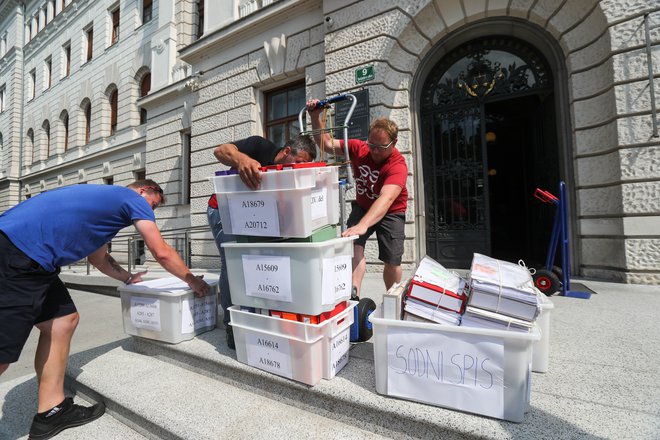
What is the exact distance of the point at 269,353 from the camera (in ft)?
5.84

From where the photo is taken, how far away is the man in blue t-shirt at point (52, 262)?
1.55 m

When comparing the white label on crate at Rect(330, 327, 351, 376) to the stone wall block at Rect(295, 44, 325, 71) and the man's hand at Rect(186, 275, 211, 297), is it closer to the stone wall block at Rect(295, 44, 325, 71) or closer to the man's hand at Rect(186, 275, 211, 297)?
the man's hand at Rect(186, 275, 211, 297)

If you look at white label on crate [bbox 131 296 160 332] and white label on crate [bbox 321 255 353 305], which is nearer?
white label on crate [bbox 321 255 353 305]

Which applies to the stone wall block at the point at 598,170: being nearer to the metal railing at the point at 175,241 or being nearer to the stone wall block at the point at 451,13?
the stone wall block at the point at 451,13

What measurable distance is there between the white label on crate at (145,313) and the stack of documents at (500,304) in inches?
79.2

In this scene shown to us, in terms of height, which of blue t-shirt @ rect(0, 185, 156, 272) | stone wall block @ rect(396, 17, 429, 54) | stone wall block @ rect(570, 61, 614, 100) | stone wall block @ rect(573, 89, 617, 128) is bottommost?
blue t-shirt @ rect(0, 185, 156, 272)

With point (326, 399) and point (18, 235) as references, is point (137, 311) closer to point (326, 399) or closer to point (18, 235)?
point (18, 235)

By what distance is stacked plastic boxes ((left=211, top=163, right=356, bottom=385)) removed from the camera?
1.63 metres

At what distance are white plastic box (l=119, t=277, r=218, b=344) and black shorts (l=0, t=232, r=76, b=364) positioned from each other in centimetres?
69

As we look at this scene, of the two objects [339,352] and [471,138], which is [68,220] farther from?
[471,138]

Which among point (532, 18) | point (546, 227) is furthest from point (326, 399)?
point (532, 18)

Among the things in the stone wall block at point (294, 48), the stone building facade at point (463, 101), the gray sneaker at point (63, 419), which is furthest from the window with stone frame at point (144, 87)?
the gray sneaker at point (63, 419)

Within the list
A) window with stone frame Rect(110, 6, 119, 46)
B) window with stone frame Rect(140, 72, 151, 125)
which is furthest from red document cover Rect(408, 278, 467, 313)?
window with stone frame Rect(110, 6, 119, 46)

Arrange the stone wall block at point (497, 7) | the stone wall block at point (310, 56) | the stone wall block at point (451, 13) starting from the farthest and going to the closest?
the stone wall block at point (310, 56), the stone wall block at point (451, 13), the stone wall block at point (497, 7)
